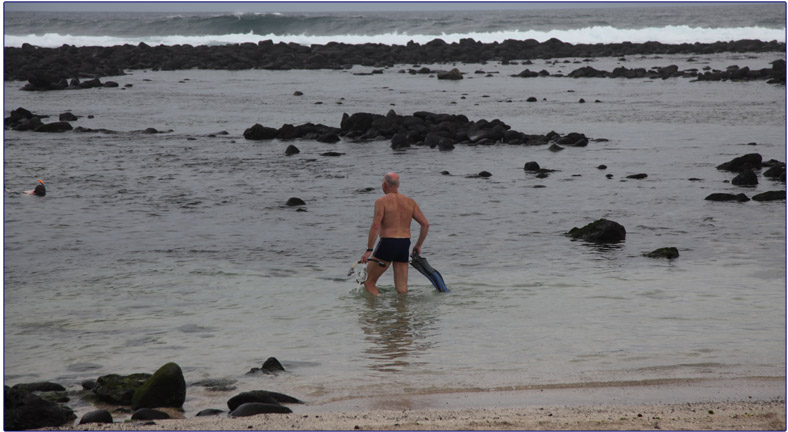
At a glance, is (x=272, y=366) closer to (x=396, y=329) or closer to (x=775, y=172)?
(x=396, y=329)

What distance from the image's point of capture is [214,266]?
11.2m

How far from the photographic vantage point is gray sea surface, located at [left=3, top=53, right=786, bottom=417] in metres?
7.40

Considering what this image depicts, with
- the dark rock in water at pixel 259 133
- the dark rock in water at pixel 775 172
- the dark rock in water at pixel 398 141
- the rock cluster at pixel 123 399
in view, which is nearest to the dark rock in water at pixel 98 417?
the rock cluster at pixel 123 399

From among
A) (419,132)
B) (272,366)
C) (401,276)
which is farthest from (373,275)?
(419,132)

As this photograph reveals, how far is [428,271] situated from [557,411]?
397cm

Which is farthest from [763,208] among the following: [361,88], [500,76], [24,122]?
[500,76]

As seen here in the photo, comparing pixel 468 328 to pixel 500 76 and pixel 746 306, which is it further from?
pixel 500 76

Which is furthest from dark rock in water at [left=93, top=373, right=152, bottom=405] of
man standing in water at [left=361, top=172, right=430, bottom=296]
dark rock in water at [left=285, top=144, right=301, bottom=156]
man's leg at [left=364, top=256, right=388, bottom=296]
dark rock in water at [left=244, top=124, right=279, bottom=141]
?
dark rock in water at [left=244, top=124, right=279, bottom=141]

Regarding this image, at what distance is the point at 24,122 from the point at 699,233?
67.3 ft

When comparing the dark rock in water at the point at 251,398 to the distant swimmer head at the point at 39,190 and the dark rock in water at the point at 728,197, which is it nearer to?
the dark rock in water at the point at 728,197

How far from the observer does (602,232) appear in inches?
486

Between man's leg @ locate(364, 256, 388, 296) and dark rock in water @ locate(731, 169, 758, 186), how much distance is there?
9624 mm

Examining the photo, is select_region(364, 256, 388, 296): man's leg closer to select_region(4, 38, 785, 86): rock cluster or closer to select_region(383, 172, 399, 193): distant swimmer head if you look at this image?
select_region(383, 172, 399, 193): distant swimmer head

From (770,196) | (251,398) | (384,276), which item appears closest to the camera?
(251,398)
